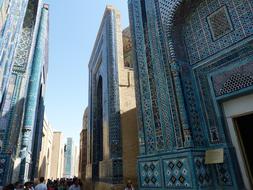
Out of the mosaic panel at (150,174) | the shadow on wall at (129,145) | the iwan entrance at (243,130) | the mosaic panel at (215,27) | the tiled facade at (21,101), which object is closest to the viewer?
the iwan entrance at (243,130)

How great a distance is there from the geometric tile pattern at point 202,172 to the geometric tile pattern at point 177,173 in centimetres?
17

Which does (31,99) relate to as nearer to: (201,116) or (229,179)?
(201,116)

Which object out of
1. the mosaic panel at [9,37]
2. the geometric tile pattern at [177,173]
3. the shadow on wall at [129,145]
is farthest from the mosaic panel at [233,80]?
the mosaic panel at [9,37]

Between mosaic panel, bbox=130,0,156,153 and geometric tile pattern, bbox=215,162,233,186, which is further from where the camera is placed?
mosaic panel, bbox=130,0,156,153

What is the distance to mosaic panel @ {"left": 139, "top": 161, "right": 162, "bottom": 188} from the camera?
462 cm

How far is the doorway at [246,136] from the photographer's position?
3.91m

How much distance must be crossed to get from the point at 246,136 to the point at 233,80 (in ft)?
3.62

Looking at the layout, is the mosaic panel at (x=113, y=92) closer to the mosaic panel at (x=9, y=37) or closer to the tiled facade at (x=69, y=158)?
the mosaic panel at (x=9, y=37)

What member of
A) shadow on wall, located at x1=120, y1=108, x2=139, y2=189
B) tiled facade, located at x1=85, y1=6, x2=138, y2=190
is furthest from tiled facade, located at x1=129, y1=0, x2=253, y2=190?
tiled facade, located at x1=85, y1=6, x2=138, y2=190

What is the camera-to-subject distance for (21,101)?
693 cm

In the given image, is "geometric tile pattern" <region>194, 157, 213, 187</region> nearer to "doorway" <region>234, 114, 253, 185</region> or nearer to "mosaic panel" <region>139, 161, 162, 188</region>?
"doorway" <region>234, 114, 253, 185</region>

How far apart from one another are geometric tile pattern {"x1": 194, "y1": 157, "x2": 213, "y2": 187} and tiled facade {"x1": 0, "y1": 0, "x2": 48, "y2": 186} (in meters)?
4.62

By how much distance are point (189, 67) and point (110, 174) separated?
4538mm

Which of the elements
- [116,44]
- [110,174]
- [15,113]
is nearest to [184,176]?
[110,174]
